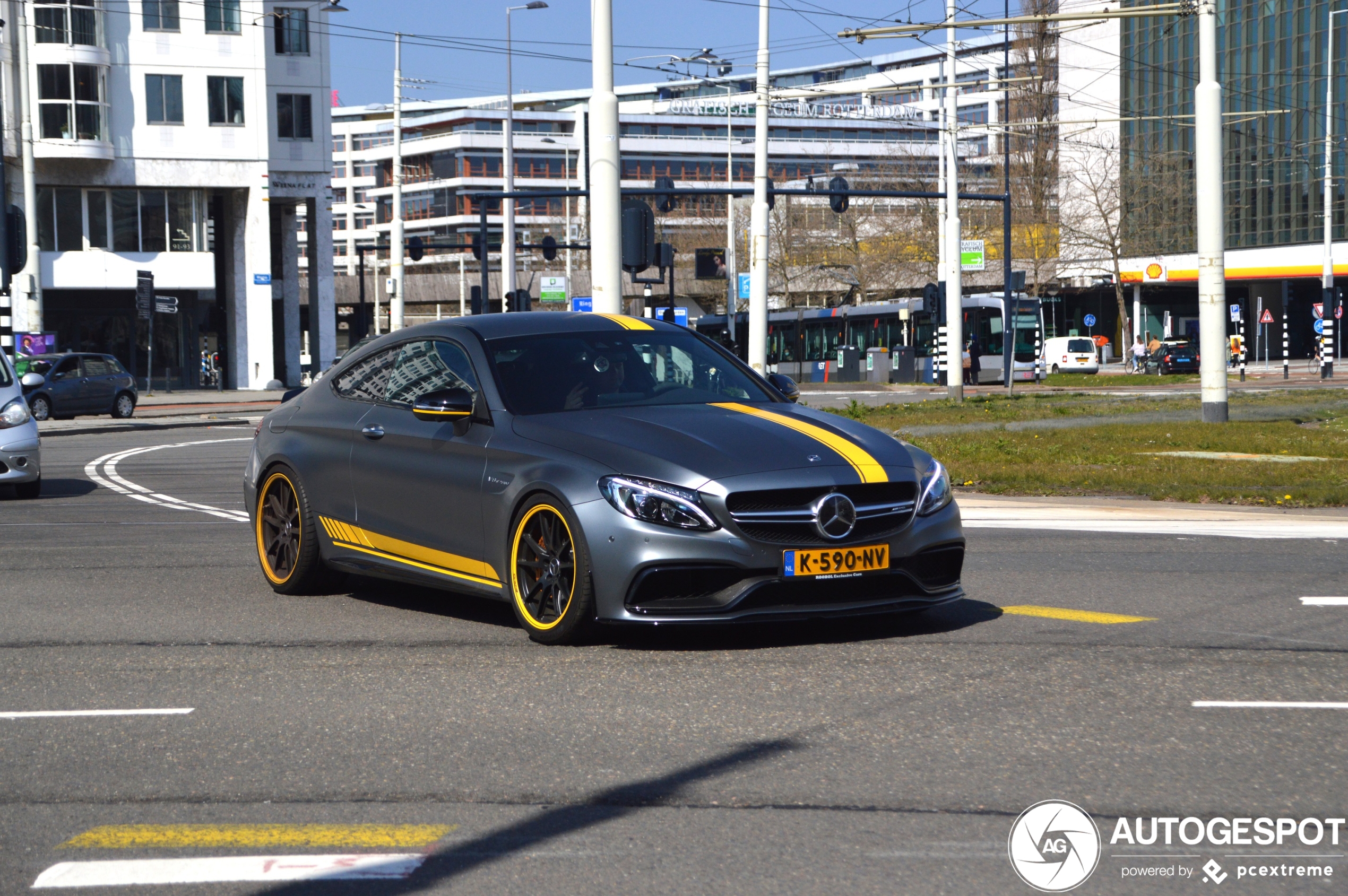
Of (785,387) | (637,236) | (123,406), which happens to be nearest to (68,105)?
(123,406)

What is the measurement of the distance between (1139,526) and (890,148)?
7368 centimetres

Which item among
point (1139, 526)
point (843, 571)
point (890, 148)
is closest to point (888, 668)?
point (843, 571)

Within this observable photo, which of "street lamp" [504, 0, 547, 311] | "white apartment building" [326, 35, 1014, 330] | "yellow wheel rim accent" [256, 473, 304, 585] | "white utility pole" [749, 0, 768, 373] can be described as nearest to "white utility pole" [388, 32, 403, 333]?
"street lamp" [504, 0, 547, 311]

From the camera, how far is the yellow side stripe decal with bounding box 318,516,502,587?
7.68m

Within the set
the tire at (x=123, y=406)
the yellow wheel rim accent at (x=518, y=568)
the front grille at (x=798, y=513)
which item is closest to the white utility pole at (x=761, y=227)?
the tire at (x=123, y=406)

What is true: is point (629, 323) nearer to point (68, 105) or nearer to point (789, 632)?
point (789, 632)

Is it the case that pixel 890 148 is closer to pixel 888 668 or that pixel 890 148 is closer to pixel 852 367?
pixel 852 367

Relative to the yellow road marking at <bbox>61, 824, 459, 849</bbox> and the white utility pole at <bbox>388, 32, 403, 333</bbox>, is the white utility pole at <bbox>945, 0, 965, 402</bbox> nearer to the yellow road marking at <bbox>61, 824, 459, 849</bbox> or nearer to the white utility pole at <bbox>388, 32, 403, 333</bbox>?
the white utility pole at <bbox>388, 32, 403, 333</bbox>

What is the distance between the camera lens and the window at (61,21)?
51.7 metres

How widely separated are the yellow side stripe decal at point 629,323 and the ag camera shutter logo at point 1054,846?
4.49 meters

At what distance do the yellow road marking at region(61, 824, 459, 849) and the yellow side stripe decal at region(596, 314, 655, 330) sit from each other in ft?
14.5

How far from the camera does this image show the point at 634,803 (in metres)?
4.68

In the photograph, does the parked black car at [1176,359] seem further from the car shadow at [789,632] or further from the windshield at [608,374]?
the car shadow at [789,632]

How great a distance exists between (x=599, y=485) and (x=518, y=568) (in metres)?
0.71
